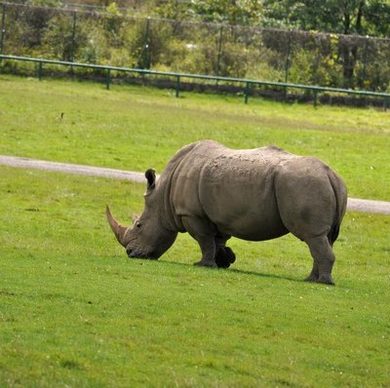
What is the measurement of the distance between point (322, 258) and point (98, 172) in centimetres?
1297

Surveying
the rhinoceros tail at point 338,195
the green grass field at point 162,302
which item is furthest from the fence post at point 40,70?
the rhinoceros tail at point 338,195

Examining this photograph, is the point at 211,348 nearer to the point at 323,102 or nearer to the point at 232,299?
the point at 232,299

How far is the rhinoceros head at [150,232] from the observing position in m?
20.3

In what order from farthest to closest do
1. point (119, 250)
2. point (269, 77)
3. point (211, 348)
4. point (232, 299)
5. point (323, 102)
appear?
1. point (269, 77)
2. point (323, 102)
3. point (119, 250)
4. point (232, 299)
5. point (211, 348)

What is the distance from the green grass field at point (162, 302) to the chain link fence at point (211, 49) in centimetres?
2191

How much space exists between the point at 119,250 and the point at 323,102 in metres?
30.8

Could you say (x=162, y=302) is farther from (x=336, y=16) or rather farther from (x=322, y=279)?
(x=336, y=16)

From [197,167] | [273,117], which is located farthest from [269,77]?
[197,167]

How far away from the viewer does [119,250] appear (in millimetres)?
21891

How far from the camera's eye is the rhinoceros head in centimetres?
2027

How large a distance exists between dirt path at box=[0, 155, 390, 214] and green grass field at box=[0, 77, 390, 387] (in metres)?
0.97

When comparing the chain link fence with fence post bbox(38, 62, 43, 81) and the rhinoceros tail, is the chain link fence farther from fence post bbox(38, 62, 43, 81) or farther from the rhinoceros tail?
the rhinoceros tail

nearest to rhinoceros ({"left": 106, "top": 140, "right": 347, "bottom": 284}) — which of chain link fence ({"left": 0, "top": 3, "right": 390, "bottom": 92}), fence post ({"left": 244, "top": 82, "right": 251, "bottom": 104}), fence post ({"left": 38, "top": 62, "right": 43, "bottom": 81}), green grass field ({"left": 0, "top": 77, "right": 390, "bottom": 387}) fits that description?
green grass field ({"left": 0, "top": 77, "right": 390, "bottom": 387})

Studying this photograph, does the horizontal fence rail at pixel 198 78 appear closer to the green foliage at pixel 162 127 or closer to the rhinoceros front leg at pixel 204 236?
the green foliage at pixel 162 127
